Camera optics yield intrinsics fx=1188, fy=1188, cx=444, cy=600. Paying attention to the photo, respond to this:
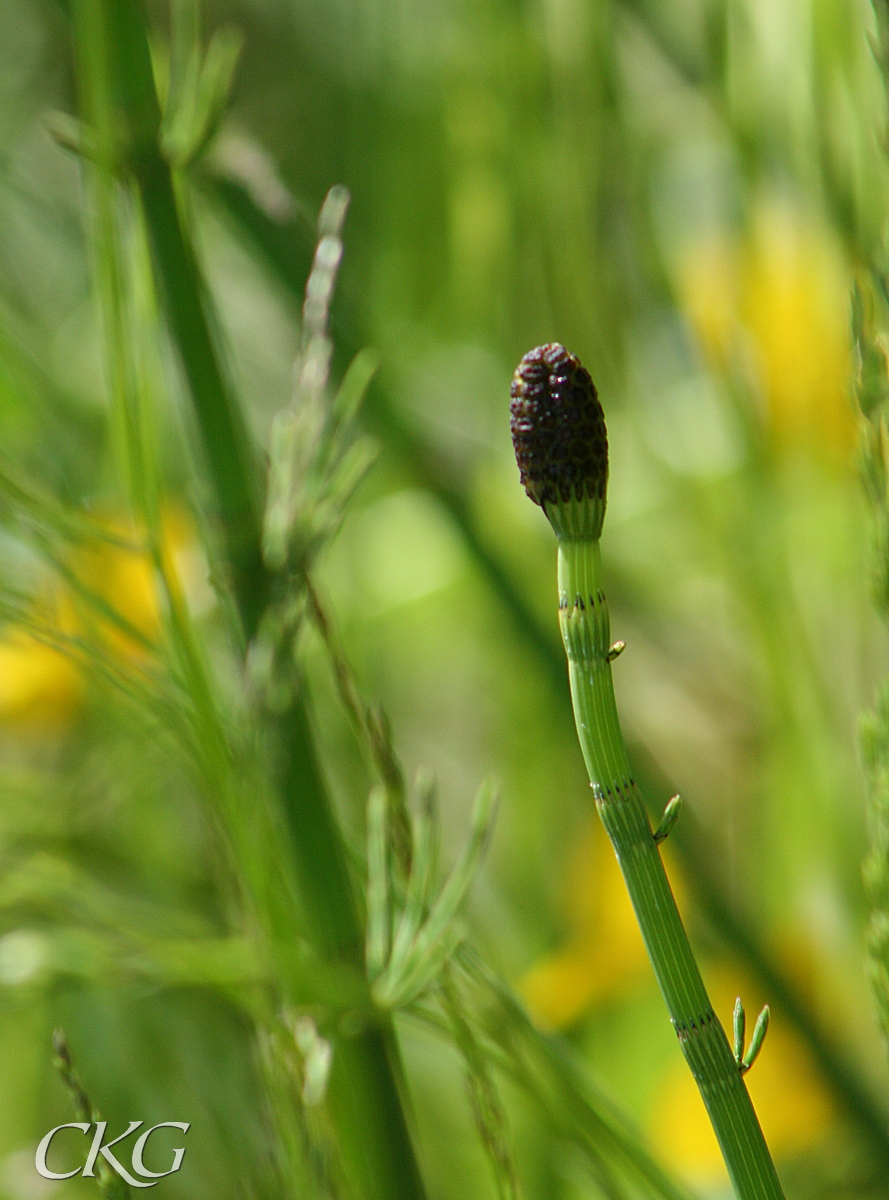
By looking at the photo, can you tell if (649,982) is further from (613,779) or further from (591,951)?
(613,779)

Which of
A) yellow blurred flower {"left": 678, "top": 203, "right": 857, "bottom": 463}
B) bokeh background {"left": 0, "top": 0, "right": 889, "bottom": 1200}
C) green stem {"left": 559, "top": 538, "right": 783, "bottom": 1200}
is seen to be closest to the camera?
green stem {"left": 559, "top": 538, "right": 783, "bottom": 1200}

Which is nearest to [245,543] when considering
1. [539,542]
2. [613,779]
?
[613,779]

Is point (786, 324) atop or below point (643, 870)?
atop

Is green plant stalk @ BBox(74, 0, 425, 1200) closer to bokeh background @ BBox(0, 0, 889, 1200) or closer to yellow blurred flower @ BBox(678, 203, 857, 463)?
bokeh background @ BBox(0, 0, 889, 1200)

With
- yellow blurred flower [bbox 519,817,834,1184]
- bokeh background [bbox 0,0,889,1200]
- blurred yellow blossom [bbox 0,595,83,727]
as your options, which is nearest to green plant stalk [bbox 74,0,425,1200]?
bokeh background [bbox 0,0,889,1200]

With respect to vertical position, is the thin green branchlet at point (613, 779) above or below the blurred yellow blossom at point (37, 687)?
below

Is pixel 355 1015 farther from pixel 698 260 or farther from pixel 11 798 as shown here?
pixel 698 260

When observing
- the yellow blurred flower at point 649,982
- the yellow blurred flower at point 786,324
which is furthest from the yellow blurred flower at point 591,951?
the yellow blurred flower at point 786,324

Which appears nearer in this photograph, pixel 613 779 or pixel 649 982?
pixel 613 779

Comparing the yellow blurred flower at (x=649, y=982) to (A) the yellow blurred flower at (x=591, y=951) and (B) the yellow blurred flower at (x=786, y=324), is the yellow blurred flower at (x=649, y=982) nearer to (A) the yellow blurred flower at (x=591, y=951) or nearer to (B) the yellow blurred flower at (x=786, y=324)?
(A) the yellow blurred flower at (x=591, y=951)
